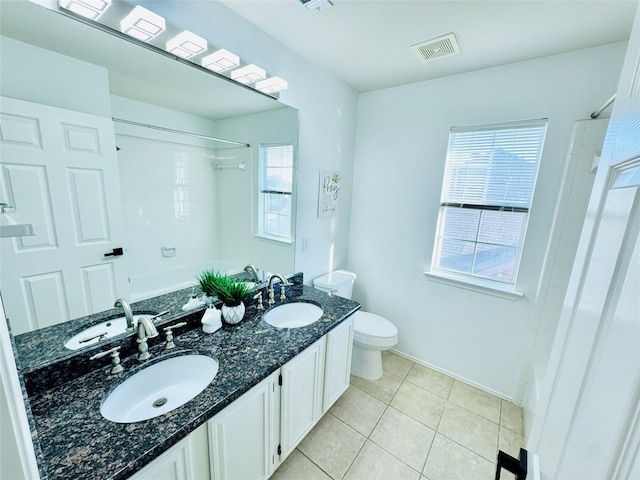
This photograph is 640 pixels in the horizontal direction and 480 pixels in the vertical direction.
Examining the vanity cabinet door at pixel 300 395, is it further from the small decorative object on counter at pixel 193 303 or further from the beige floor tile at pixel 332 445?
the small decorative object on counter at pixel 193 303

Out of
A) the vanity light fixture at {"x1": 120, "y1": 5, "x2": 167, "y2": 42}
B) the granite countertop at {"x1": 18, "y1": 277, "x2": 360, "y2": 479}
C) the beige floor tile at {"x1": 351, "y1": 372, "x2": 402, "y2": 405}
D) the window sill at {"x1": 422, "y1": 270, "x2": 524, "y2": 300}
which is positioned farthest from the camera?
the beige floor tile at {"x1": 351, "y1": 372, "x2": 402, "y2": 405}

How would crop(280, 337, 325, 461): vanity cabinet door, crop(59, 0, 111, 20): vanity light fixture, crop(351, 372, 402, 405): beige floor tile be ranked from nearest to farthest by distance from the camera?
crop(59, 0, 111, 20): vanity light fixture < crop(280, 337, 325, 461): vanity cabinet door < crop(351, 372, 402, 405): beige floor tile

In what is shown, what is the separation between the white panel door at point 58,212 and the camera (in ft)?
2.87

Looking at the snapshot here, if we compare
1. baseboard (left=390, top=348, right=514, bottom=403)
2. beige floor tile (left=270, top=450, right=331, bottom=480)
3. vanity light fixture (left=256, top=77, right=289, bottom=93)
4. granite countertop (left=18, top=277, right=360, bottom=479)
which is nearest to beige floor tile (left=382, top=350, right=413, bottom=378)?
baseboard (left=390, top=348, right=514, bottom=403)

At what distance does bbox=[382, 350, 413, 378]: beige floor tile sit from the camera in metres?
2.38

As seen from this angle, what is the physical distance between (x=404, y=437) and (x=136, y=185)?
7.29ft

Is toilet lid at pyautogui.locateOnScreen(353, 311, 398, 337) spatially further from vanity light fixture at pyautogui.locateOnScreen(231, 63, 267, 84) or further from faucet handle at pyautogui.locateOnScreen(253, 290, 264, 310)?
vanity light fixture at pyautogui.locateOnScreen(231, 63, 267, 84)

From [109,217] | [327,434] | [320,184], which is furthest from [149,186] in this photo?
[327,434]

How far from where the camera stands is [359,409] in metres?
1.95

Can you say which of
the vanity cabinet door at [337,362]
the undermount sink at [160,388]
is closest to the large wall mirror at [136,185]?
the undermount sink at [160,388]

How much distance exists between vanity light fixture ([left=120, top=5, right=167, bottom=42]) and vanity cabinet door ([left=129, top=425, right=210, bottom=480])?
1.66 meters

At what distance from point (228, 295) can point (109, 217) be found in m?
0.68

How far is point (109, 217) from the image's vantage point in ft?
3.64

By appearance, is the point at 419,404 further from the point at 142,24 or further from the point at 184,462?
the point at 142,24
